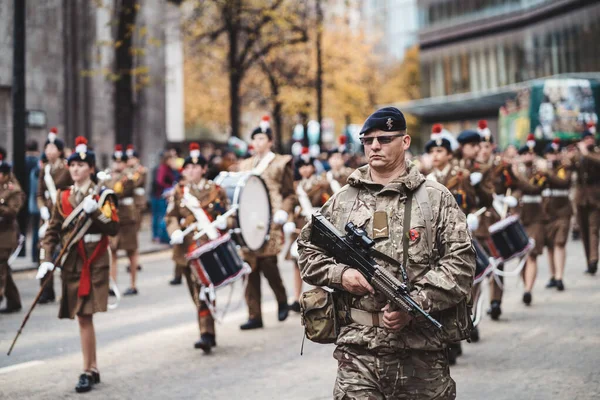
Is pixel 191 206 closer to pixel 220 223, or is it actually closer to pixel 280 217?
pixel 220 223

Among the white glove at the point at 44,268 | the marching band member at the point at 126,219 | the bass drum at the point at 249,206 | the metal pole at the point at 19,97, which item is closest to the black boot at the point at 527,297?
the bass drum at the point at 249,206

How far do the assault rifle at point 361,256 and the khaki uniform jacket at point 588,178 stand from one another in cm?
1055

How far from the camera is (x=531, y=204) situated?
12.8 metres

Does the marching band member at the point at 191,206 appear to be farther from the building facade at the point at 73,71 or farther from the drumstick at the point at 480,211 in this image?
the building facade at the point at 73,71

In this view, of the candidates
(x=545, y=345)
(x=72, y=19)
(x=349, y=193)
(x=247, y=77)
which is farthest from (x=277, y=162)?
(x=247, y=77)

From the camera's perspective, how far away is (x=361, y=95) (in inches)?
1773

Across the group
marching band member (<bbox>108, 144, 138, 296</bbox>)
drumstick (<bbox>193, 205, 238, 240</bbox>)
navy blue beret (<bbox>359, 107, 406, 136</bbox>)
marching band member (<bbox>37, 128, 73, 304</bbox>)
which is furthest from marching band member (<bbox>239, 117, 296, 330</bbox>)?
navy blue beret (<bbox>359, 107, 406, 136</bbox>)

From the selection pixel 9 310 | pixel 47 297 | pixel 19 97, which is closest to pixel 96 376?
pixel 9 310

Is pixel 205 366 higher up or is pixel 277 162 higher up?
pixel 277 162

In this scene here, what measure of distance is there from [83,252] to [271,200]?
3.38m

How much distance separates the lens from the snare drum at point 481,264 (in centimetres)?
873

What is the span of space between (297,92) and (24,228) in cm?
2355

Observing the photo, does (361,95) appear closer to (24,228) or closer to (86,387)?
(24,228)

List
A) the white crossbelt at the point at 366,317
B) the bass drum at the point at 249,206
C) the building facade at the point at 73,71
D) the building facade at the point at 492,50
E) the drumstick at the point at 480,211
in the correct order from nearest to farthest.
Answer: the white crossbelt at the point at 366,317 → the drumstick at the point at 480,211 → the bass drum at the point at 249,206 → the building facade at the point at 73,71 → the building facade at the point at 492,50
